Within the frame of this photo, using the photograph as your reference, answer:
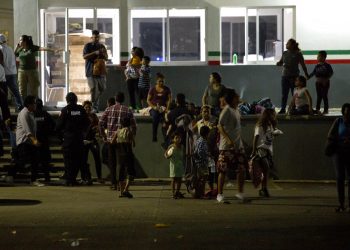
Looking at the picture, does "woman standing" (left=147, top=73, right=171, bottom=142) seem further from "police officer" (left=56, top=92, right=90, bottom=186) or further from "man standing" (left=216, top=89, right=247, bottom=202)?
"man standing" (left=216, top=89, right=247, bottom=202)

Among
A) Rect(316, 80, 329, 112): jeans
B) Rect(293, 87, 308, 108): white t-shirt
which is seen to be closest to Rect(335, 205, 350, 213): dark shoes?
Rect(293, 87, 308, 108): white t-shirt

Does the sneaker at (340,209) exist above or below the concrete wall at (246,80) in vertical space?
below

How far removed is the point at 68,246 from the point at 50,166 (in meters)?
6.63

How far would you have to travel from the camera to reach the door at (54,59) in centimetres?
2145

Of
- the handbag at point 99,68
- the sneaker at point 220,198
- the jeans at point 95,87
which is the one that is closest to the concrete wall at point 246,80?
the jeans at point 95,87

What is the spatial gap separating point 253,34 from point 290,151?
16.8 feet

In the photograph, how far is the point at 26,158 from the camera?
16.6 metres

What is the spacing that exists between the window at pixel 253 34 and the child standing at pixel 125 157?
7.40 metres

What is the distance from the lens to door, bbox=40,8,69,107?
70.4 ft

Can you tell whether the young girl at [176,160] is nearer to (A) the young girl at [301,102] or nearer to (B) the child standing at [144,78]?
(A) the young girl at [301,102]

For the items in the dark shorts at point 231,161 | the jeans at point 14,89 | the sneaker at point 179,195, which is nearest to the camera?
the dark shorts at point 231,161

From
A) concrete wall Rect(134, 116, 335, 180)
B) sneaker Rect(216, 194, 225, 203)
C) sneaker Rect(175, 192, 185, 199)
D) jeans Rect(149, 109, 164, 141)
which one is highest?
jeans Rect(149, 109, 164, 141)

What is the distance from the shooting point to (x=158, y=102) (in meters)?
17.8

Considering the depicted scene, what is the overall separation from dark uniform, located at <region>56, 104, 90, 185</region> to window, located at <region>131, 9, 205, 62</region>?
5900 millimetres
